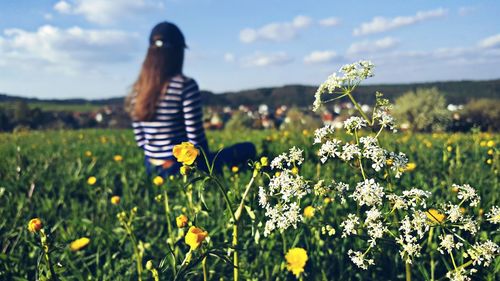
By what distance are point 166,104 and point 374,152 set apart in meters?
3.50

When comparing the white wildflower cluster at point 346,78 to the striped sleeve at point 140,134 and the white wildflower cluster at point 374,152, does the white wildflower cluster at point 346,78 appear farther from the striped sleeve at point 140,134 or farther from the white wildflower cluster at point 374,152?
the striped sleeve at point 140,134

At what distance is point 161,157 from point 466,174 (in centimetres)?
285

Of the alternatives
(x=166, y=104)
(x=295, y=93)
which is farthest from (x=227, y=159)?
(x=295, y=93)

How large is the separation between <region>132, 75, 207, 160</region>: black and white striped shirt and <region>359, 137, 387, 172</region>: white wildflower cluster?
10.5 feet

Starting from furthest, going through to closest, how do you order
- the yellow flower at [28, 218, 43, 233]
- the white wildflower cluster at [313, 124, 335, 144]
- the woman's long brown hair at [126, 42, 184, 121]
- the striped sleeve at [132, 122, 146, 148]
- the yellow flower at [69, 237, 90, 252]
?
the striped sleeve at [132, 122, 146, 148]
the woman's long brown hair at [126, 42, 184, 121]
the yellow flower at [69, 237, 90, 252]
the yellow flower at [28, 218, 43, 233]
the white wildflower cluster at [313, 124, 335, 144]

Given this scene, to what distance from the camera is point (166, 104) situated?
4578 mm

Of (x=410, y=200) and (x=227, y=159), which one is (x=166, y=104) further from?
(x=410, y=200)

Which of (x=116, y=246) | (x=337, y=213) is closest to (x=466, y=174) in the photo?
(x=337, y=213)

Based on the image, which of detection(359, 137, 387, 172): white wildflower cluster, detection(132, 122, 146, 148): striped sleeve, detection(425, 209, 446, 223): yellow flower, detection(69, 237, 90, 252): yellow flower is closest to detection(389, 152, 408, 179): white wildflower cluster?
detection(359, 137, 387, 172): white wildflower cluster

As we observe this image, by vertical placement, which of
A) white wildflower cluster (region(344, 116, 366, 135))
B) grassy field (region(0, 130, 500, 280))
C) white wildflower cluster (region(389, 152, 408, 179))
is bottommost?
grassy field (region(0, 130, 500, 280))

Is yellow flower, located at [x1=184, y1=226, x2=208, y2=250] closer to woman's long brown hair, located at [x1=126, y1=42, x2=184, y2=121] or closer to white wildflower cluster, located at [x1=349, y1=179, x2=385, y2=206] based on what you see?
white wildflower cluster, located at [x1=349, y1=179, x2=385, y2=206]

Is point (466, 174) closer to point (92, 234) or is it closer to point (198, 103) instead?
point (198, 103)

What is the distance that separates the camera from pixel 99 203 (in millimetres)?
3393

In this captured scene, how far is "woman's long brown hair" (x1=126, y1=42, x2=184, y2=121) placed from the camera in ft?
15.1
